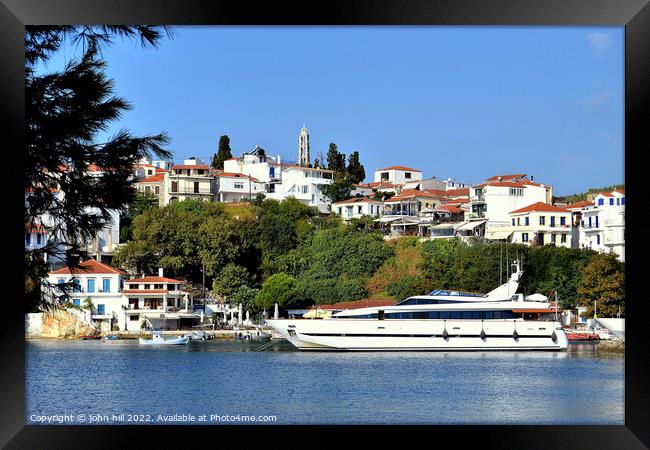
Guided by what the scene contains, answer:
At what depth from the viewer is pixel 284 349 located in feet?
53.1

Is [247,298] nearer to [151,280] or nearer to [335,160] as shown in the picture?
[151,280]

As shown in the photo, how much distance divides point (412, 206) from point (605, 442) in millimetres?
23404

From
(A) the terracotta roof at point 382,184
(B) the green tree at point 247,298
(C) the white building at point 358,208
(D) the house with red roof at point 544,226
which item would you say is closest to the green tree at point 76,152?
(B) the green tree at point 247,298

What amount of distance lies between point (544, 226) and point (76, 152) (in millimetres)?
20534

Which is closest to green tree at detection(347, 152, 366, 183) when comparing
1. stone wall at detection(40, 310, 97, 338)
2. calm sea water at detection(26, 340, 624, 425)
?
stone wall at detection(40, 310, 97, 338)

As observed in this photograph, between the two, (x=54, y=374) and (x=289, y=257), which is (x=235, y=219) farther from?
(x=54, y=374)

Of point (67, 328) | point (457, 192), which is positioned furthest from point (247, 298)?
point (457, 192)

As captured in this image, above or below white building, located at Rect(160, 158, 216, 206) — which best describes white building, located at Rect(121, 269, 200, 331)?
below

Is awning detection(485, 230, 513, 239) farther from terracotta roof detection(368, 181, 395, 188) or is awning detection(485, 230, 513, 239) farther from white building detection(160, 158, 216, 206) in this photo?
white building detection(160, 158, 216, 206)

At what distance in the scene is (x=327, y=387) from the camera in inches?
408

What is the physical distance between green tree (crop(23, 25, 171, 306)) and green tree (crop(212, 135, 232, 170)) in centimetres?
2500

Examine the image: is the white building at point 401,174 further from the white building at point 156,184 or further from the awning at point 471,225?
the white building at point 156,184

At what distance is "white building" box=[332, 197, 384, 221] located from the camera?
1044 inches
